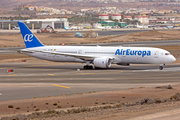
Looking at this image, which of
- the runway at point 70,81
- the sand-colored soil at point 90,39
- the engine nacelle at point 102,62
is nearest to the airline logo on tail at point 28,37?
the runway at point 70,81

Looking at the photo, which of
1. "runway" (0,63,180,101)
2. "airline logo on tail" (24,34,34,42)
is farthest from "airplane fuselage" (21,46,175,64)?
"airline logo on tail" (24,34,34,42)

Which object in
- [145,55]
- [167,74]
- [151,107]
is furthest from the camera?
[145,55]

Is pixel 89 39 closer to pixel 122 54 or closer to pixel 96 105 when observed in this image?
pixel 122 54

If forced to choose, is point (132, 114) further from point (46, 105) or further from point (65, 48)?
point (65, 48)

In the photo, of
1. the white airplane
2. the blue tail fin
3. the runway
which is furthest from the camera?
the blue tail fin

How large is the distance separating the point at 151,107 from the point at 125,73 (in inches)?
1018

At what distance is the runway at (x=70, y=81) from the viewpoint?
35844 mm

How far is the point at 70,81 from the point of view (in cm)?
4375

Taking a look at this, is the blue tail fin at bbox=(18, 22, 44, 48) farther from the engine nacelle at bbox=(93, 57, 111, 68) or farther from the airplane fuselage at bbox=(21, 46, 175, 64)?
the engine nacelle at bbox=(93, 57, 111, 68)

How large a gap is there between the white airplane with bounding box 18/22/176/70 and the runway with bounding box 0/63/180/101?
231cm

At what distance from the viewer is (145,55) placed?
54.3 meters

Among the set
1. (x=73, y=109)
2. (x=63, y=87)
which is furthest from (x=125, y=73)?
(x=73, y=109)

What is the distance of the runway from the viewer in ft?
118

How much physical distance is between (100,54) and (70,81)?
48.8ft
